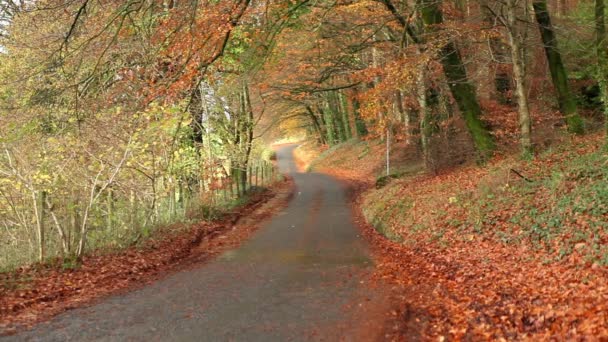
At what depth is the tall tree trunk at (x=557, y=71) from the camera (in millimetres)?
16453

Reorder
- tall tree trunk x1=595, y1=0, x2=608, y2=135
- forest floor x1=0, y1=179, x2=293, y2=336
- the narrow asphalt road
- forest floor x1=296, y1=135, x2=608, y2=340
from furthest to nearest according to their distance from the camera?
tall tree trunk x1=595, y1=0, x2=608, y2=135 < forest floor x1=0, y1=179, x2=293, y2=336 < the narrow asphalt road < forest floor x1=296, y1=135, x2=608, y2=340

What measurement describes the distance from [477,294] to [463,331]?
1.60 metres

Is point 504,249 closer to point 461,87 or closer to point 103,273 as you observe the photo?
point 103,273

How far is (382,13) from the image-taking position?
2012 cm

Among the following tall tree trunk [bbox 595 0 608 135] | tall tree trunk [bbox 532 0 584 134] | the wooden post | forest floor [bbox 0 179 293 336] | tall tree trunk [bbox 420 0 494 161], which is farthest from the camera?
tall tree trunk [bbox 420 0 494 161]

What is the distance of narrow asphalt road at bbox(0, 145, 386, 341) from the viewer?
6.78 metres

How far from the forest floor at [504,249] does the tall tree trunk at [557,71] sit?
136cm

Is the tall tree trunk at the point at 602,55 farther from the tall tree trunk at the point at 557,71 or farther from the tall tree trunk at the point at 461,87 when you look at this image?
the tall tree trunk at the point at 461,87

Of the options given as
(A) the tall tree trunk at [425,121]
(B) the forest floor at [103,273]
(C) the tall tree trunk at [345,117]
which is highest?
(C) the tall tree trunk at [345,117]

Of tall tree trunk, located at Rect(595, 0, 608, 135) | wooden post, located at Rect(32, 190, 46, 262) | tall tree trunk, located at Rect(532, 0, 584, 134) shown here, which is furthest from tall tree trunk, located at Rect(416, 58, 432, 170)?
wooden post, located at Rect(32, 190, 46, 262)

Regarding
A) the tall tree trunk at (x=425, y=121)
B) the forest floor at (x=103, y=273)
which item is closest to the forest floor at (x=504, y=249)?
the tall tree trunk at (x=425, y=121)

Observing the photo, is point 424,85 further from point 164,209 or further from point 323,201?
point 164,209

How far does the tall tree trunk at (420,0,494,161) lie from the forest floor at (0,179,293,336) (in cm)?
848

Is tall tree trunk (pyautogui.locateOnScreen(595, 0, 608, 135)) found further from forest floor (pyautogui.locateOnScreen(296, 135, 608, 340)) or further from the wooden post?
the wooden post
